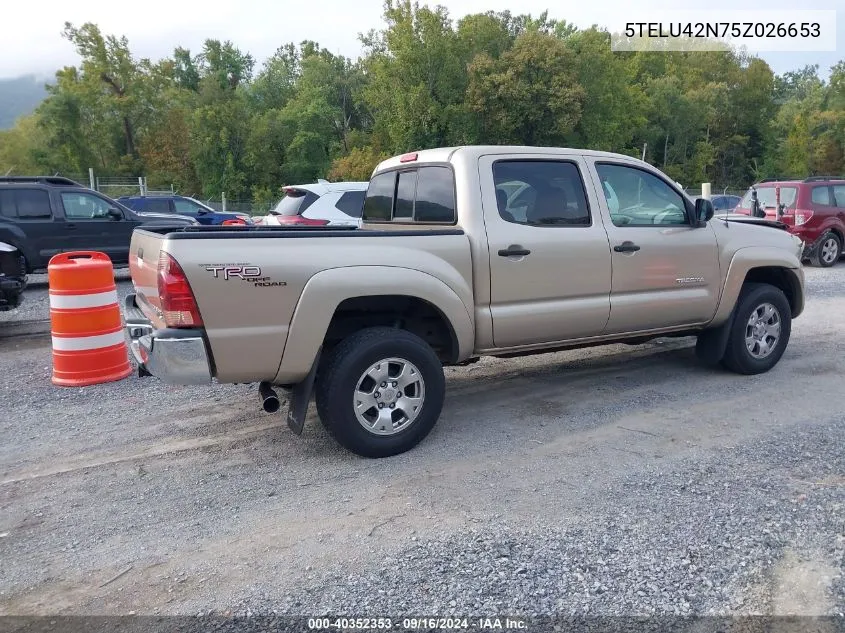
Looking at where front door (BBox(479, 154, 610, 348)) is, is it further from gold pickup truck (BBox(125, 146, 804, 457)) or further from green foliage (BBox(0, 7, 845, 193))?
green foliage (BBox(0, 7, 845, 193))

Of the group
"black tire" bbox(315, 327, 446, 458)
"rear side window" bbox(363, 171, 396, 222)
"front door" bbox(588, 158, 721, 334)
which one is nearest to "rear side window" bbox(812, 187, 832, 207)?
"front door" bbox(588, 158, 721, 334)

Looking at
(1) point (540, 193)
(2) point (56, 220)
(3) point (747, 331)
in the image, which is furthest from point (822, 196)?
(2) point (56, 220)

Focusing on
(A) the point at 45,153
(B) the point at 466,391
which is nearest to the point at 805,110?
(A) the point at 45,153

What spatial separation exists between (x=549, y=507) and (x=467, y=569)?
0.76 m

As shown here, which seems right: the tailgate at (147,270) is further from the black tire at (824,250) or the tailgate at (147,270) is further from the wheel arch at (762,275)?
the black tire at (824,250)

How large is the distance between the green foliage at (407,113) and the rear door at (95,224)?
31.2 m

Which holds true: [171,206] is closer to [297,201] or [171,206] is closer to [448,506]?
[297,201]

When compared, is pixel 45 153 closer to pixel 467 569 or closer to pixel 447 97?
pixel 447 97

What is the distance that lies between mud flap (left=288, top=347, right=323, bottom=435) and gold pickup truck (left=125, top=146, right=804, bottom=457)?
0.01 metres

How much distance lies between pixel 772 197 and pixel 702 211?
10286 mm

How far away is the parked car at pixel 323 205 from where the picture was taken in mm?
10305

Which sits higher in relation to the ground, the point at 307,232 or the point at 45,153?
the point at 45,153

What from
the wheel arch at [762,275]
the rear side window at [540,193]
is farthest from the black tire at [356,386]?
the wheel arch at [762,275]

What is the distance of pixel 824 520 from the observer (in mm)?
3482
